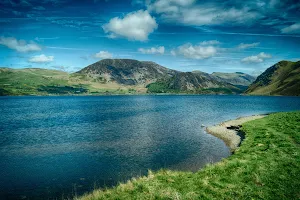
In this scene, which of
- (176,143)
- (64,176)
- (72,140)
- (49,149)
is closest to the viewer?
(64,176)

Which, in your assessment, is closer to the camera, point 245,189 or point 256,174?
point 245,189

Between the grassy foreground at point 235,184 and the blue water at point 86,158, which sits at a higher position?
the grassy foreground at point 235,184

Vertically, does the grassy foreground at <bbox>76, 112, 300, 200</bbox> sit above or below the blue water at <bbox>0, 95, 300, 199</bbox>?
above

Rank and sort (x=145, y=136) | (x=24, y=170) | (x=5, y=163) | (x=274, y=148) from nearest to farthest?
(x=274, y=148), (x=24, y=170), (x=5, y=163), (x=145, y=136)

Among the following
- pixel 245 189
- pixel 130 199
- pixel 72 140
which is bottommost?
pixel 72 140

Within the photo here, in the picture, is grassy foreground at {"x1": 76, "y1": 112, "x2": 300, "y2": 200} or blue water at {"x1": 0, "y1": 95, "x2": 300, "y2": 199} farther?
blue water at {"x1": 0, "y1": 95, "x2": 300, "y2": 199}

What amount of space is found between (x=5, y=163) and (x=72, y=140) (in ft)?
60.1

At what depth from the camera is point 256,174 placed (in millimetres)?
18391

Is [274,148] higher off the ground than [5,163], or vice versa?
[274,148]

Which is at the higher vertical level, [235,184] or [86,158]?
[235,184]

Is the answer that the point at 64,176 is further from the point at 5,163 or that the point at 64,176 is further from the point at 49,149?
the point at 49,149

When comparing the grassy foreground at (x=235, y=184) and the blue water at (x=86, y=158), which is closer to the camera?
the grassy foreground at (x=235, y=184)

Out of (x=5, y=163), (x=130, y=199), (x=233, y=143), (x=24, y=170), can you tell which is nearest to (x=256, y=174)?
(x=130, y=199)

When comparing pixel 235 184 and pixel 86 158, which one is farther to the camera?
pixel 86 158
